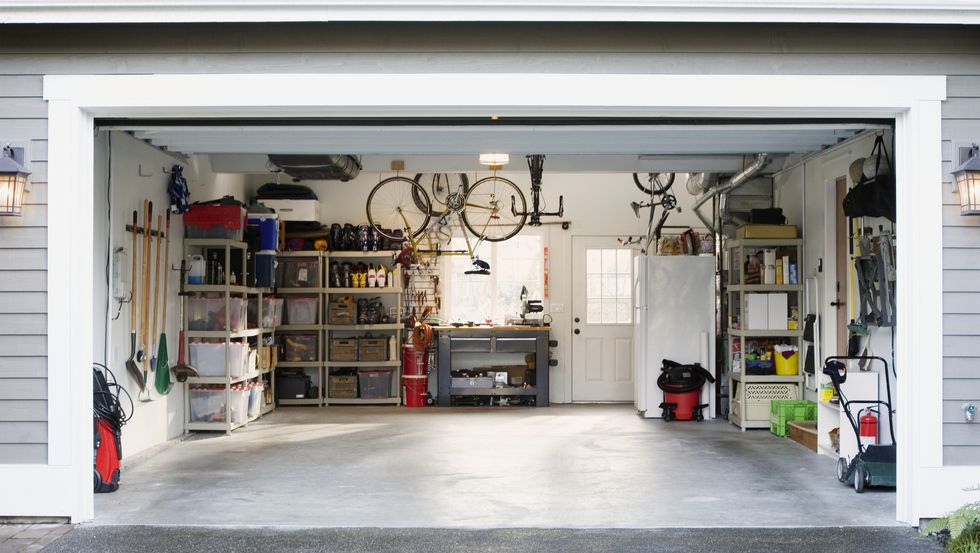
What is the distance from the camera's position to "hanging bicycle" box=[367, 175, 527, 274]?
11164 millimetres

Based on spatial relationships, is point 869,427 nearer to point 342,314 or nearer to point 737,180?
point 737,180


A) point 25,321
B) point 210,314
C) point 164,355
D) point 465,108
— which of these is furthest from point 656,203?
point 25,321

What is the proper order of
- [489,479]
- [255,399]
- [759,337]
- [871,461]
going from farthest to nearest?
1. [255,399]
2. [759,337]
3. [489,479]
4. [871,461]

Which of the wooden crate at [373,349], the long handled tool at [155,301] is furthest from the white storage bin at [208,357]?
the wooden crate at [373,349]

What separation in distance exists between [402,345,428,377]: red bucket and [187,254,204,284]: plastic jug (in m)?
3.01

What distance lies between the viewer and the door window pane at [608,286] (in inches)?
465

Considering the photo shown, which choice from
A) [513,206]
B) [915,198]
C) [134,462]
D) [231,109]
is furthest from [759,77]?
[513,206]

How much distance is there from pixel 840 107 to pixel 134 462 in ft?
18.8

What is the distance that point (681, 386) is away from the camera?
393 inches

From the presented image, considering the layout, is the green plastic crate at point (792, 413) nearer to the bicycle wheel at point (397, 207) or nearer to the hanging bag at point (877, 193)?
the hanging bag at point (877, 193)

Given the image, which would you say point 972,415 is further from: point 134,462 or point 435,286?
point 435,286

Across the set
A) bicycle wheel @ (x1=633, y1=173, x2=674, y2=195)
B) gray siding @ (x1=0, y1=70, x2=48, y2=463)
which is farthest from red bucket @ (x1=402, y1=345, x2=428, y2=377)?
gray siding @ (x1=0, y1=70, x2=48, y2=463)

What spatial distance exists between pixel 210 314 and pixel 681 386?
16.1 feet

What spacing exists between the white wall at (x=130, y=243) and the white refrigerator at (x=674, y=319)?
483 centimetres
